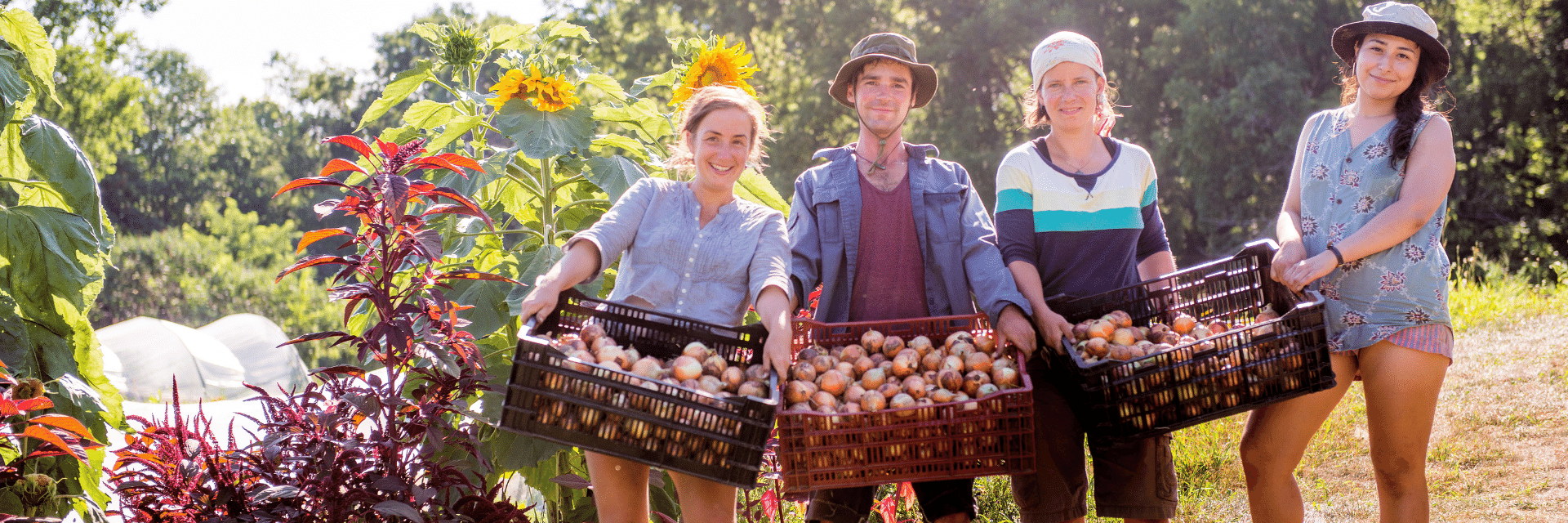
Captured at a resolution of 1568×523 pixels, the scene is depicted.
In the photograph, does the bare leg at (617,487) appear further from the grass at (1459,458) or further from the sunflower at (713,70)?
the grass at (1459,458)

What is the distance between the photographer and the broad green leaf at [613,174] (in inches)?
121

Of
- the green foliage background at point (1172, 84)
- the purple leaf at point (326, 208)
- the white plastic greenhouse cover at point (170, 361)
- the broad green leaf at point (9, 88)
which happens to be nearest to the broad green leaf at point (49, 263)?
the broad green leaf at point (9, 88)

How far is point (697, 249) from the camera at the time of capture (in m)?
2.62

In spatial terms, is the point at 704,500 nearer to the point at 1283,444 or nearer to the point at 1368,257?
the point at 1283,444

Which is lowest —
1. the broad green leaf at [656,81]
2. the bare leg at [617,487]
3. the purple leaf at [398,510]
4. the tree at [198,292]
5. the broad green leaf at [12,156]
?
the purple leaf at [398,510]

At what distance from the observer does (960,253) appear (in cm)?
289

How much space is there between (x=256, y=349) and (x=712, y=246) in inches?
791

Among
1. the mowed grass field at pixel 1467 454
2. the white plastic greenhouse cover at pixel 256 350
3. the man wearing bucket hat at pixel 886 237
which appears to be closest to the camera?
the man wearing bucket hat at pixel 886 237

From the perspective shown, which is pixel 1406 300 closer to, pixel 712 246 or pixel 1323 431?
pixel 712 246

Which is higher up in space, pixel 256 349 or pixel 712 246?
pixel 256 349

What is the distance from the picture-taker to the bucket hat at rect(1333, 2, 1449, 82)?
8.66 ft

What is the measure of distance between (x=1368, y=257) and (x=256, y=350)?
20.9m

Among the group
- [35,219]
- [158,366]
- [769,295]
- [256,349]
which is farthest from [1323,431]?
[256,349]

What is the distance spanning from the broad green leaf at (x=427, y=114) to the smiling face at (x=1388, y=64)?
2.69 m
